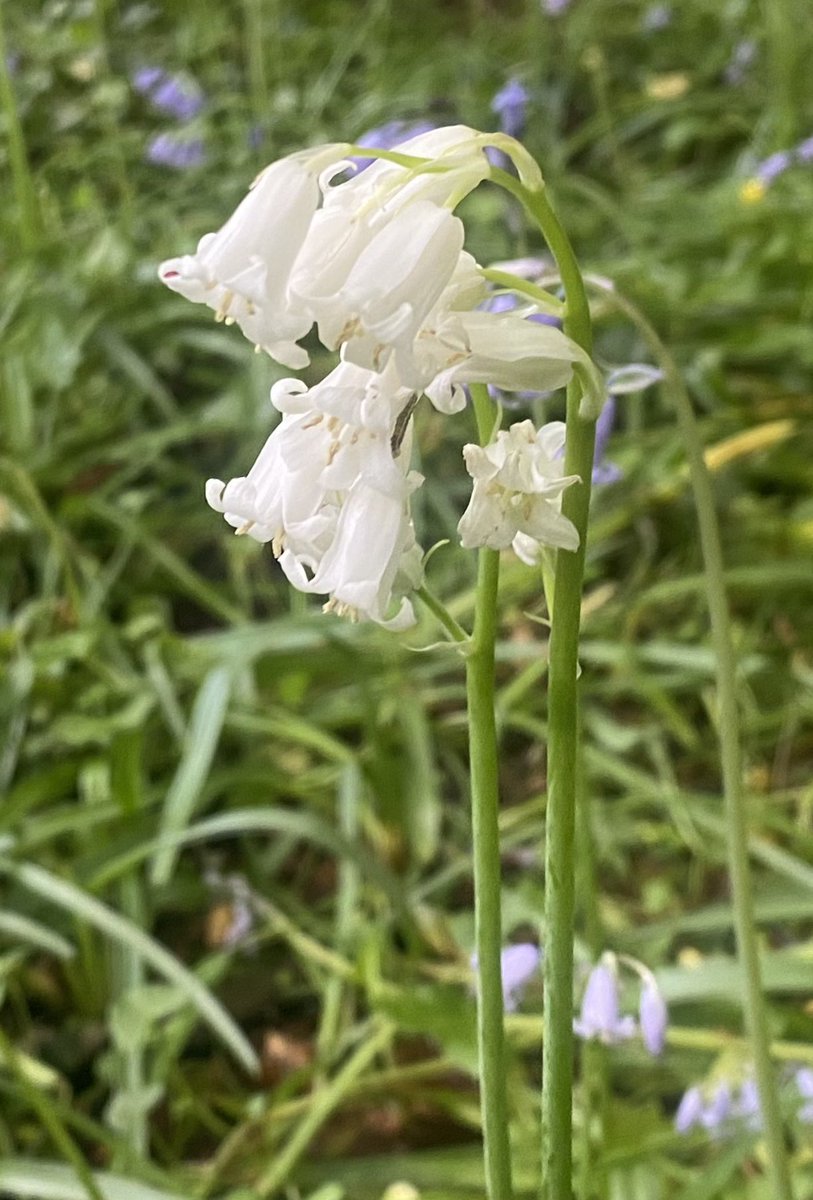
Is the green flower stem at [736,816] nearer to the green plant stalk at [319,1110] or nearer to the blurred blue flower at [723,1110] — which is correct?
the blurred blue flower at [723,1110]

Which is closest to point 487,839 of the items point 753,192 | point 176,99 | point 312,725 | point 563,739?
point 563,739

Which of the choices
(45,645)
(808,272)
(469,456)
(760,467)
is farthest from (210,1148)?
(808,272)

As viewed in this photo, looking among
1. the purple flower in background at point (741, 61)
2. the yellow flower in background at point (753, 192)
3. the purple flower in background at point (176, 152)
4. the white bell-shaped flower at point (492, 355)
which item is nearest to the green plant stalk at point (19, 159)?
the purple flower in background at point (176, 152)

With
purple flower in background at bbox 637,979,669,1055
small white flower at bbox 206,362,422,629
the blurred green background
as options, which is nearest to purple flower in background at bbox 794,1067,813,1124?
the blurred green background

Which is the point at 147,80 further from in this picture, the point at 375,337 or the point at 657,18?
the point at 375,337

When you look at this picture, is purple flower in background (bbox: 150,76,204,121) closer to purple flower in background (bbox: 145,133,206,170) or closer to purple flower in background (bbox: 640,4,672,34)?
purple flower in background (bbox: 145,133,206,170)

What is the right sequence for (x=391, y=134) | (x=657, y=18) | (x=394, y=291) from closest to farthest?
(x=394, y=291)
(x=391, y=134)
(x=657, y=18)

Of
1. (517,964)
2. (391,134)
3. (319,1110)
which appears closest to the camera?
(517,964)

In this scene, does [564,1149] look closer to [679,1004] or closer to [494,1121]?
[494,1121]
